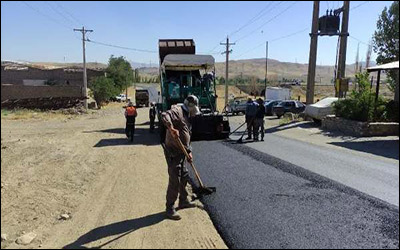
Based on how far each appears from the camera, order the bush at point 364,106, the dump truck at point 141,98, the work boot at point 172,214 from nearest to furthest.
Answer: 1. the work boot at point 172,214
2. the bush at point 364,106
3. the dump truck at point 141,98

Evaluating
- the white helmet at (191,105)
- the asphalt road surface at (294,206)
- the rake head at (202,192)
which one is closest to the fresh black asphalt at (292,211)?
the asphalt road surface at (294,206)

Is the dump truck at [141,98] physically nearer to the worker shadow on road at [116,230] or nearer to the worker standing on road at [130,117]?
the worker standing on road at [130,117]

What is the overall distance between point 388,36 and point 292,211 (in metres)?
27.0

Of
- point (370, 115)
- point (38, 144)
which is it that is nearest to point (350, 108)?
point (370, 115)

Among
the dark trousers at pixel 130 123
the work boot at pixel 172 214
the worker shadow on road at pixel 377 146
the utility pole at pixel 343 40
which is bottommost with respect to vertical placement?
the work boot at pixel 172 214

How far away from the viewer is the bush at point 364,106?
59.1 ft

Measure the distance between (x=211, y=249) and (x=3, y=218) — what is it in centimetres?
312

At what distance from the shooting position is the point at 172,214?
6.21 m

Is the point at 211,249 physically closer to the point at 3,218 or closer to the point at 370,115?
the point at 3,218

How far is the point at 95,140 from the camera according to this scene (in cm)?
1681

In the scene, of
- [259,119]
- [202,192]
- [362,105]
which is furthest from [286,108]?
[202,192]

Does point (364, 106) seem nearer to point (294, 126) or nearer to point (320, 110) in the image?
point (320, 110)

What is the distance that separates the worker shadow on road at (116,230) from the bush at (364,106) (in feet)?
46.5

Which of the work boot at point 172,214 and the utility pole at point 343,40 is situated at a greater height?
the utility pole at point 343,40
